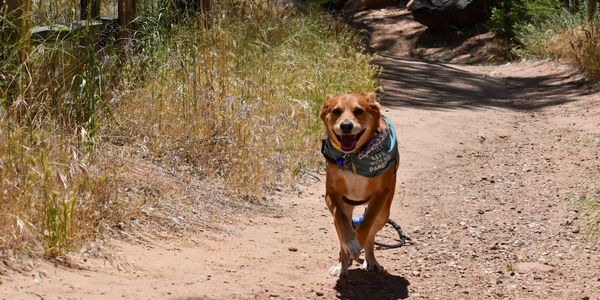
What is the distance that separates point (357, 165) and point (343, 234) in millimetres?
428

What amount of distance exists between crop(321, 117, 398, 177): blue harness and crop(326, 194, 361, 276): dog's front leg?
242 mm

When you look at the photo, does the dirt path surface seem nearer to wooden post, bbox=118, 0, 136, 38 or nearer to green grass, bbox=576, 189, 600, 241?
green grass, bbox=576, 189, 600, 241

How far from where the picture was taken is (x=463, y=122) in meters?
13.4

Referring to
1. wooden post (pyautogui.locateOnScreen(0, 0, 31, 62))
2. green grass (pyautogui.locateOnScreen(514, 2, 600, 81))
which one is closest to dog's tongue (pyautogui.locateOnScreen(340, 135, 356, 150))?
wooden post (pyautogui.locateOnScreen(0, 0, 31, 62))

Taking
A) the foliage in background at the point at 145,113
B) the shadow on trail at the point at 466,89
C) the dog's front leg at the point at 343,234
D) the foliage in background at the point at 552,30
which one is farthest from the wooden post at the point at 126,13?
the foliage in background at the point at 552,30

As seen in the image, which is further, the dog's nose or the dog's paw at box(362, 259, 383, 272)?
the dog's paw at box(362, 259, 383, 272)

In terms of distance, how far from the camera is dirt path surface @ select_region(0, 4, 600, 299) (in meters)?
5.73

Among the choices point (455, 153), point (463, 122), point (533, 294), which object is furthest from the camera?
point (463, 122)

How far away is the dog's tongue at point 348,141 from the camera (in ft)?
20.0

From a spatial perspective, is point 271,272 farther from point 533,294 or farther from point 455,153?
point 455,153

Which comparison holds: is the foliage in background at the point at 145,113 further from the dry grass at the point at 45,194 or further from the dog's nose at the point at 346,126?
the dog's nose at the point at 346,126

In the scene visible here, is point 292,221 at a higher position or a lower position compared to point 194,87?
lower

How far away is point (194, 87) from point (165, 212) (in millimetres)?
1995

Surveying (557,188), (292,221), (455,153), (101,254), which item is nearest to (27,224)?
(101,254)
